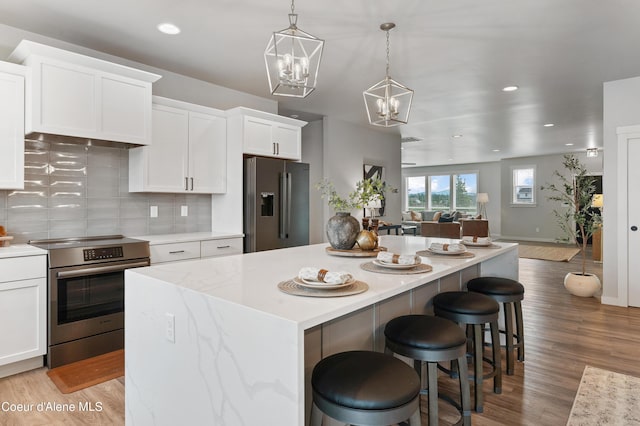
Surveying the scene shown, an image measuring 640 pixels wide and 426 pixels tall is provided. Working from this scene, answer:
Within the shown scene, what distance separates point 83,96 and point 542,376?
408 centimetres

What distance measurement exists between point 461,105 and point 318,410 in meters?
5.15

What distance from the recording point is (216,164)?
13.6 ft

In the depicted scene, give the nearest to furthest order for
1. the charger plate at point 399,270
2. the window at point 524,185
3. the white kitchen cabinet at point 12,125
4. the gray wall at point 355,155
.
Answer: the charger plate at point 399,270 → the white kitchen cabinet at point 12,125 → the gray wall at point 355,155 → the window at point 524,185

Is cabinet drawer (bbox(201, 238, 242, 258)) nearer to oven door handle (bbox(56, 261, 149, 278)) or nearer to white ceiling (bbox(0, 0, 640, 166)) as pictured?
oven door handle (bbox(56, 261, 149, 278))

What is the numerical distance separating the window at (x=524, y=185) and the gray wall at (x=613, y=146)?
24.7 feet

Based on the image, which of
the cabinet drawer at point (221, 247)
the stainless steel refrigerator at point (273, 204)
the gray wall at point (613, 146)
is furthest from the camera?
the gray wall at point (613, 146)

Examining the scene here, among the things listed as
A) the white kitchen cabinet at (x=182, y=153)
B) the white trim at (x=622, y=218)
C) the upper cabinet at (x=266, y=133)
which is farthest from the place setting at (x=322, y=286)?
the white trim at (x=622, y=218)

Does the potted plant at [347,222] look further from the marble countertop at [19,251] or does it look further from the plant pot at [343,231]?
the marble countertop at [19,251]

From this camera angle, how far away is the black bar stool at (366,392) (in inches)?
45.0

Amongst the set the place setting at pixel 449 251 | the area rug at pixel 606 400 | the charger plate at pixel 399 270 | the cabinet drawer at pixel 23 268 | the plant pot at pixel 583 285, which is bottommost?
the area rug at pixel 606 400

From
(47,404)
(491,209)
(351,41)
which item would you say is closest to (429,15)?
(351,41)

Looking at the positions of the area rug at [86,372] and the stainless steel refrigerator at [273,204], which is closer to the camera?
the area rug at [86,372]

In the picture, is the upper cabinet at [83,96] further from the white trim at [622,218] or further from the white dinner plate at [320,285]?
the white trim at [622,218]

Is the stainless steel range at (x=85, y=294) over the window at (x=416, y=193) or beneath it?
beneath
